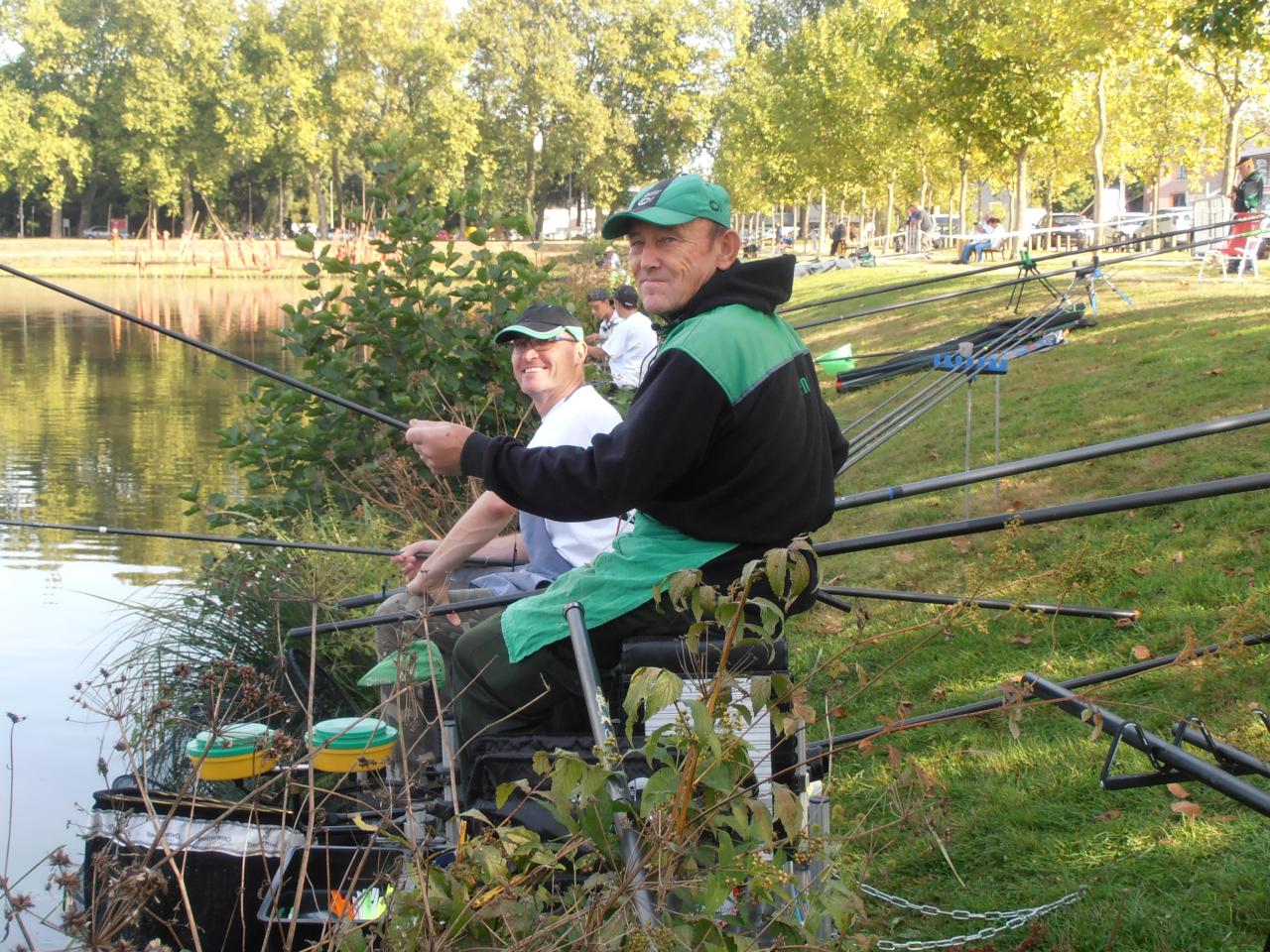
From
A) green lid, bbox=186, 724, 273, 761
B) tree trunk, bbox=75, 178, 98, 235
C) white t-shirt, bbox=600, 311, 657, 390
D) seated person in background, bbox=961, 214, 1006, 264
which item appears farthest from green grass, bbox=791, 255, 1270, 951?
tree trunk, bbox=75, 178, 98, 235

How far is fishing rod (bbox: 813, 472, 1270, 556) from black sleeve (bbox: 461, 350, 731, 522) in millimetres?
344

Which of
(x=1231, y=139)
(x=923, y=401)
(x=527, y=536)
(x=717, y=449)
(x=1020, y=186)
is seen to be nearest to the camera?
(x=717, y=449)

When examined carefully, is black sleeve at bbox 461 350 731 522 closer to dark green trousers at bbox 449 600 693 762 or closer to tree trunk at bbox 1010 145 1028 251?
dark green trousers at bbox 449 600 693 762

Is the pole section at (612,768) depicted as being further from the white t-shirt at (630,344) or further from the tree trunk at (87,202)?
the tree trunk at (87,202)

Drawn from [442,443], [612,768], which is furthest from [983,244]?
[612,768]

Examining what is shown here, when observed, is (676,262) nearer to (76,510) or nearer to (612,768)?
(612,768)

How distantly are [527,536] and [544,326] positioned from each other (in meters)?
0.75

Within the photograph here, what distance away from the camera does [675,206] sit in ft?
11.0

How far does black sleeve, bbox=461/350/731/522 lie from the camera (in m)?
2.99

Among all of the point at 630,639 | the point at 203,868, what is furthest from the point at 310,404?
the point at 630,639

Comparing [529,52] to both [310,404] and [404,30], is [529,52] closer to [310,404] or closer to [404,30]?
[404,30]

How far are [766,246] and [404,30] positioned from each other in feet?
61.6

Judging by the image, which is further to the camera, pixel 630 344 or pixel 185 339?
pixel 630 344

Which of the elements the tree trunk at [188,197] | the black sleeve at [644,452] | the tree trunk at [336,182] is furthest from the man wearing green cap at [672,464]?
the tree trunk at [188,197]
